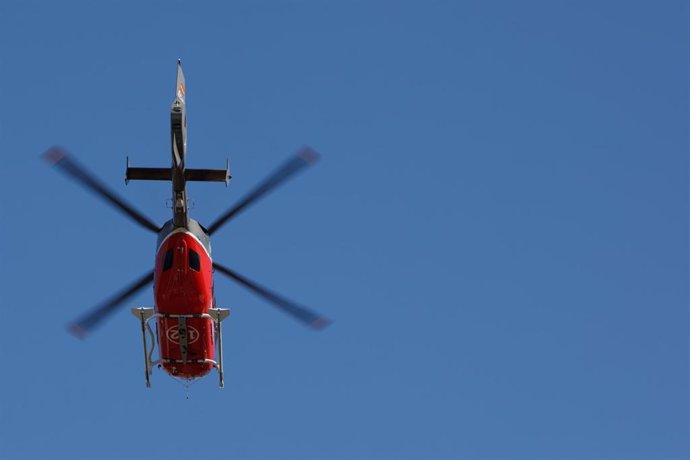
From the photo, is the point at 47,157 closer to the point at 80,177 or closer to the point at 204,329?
the point at 80,177

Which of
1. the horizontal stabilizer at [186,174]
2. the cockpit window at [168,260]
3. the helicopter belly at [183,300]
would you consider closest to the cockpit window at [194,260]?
the helicopter belly at [183,300]

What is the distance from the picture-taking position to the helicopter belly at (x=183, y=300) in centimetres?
Result: 6278

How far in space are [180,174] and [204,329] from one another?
554cm

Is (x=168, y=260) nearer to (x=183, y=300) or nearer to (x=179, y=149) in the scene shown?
(x=183, y=300)

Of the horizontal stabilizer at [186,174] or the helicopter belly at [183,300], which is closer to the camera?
the helicopter belly at [183,300]

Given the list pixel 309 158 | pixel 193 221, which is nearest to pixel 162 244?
pixel 193 221

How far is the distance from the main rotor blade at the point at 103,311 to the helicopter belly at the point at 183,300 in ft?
5.24

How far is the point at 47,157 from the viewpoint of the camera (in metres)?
63.6

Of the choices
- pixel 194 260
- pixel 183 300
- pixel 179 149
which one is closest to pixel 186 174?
pixel 179 149

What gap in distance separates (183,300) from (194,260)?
144 cm

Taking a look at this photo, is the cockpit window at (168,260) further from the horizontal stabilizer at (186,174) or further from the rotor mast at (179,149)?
the horizontal stabilizer at (186,174)

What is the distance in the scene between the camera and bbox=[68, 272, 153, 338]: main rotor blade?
212ft

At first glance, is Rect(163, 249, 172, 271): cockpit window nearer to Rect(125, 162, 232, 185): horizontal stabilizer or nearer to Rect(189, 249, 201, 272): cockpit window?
Rect(189, 249, 201, 272): cockpit window

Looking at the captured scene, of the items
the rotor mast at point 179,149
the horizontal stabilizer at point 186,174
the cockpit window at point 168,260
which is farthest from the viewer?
the horizontal stabilizer at point 186,174
